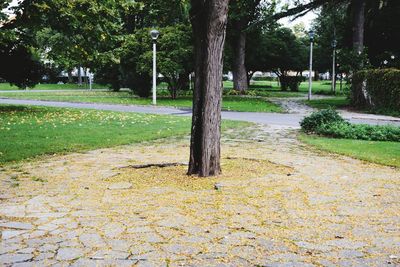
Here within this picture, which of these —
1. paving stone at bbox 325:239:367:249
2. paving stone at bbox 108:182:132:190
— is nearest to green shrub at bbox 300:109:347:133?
paving stone at bbox 108:182:132:190

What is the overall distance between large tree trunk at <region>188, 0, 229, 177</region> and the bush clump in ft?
21.5

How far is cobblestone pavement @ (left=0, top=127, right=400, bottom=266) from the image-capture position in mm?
3756

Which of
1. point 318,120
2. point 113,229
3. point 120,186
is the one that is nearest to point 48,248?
point 113,229

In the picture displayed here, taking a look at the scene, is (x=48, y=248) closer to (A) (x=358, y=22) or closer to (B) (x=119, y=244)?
(B) (x=119, y=244)

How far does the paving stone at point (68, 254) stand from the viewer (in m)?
3.66

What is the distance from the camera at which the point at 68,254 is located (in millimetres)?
3752

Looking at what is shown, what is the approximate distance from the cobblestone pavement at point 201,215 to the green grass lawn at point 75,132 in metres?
1.66

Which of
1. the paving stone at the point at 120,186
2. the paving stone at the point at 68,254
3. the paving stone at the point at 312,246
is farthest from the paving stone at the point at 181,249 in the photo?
the paving stone at the point at 120,186

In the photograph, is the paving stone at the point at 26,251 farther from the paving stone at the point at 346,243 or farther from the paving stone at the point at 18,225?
the paving stone at the point at 346,243

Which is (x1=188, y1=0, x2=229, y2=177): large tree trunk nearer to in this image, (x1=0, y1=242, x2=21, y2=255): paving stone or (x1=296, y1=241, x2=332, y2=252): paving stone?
(x1=296, y1=241, x2=332, y2=252): paving stone

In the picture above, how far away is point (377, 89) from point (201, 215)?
17.8 meters

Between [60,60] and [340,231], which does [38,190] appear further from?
[60,60]

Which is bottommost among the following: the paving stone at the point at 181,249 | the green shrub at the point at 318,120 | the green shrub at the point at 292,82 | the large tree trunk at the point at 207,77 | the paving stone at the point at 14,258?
the paving stone at the point at 14,258

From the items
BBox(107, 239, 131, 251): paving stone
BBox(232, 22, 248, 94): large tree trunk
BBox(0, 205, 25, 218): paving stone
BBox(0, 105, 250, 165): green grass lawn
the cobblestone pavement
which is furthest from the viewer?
BBox(232, 22, 248, 94): large tree trunk
